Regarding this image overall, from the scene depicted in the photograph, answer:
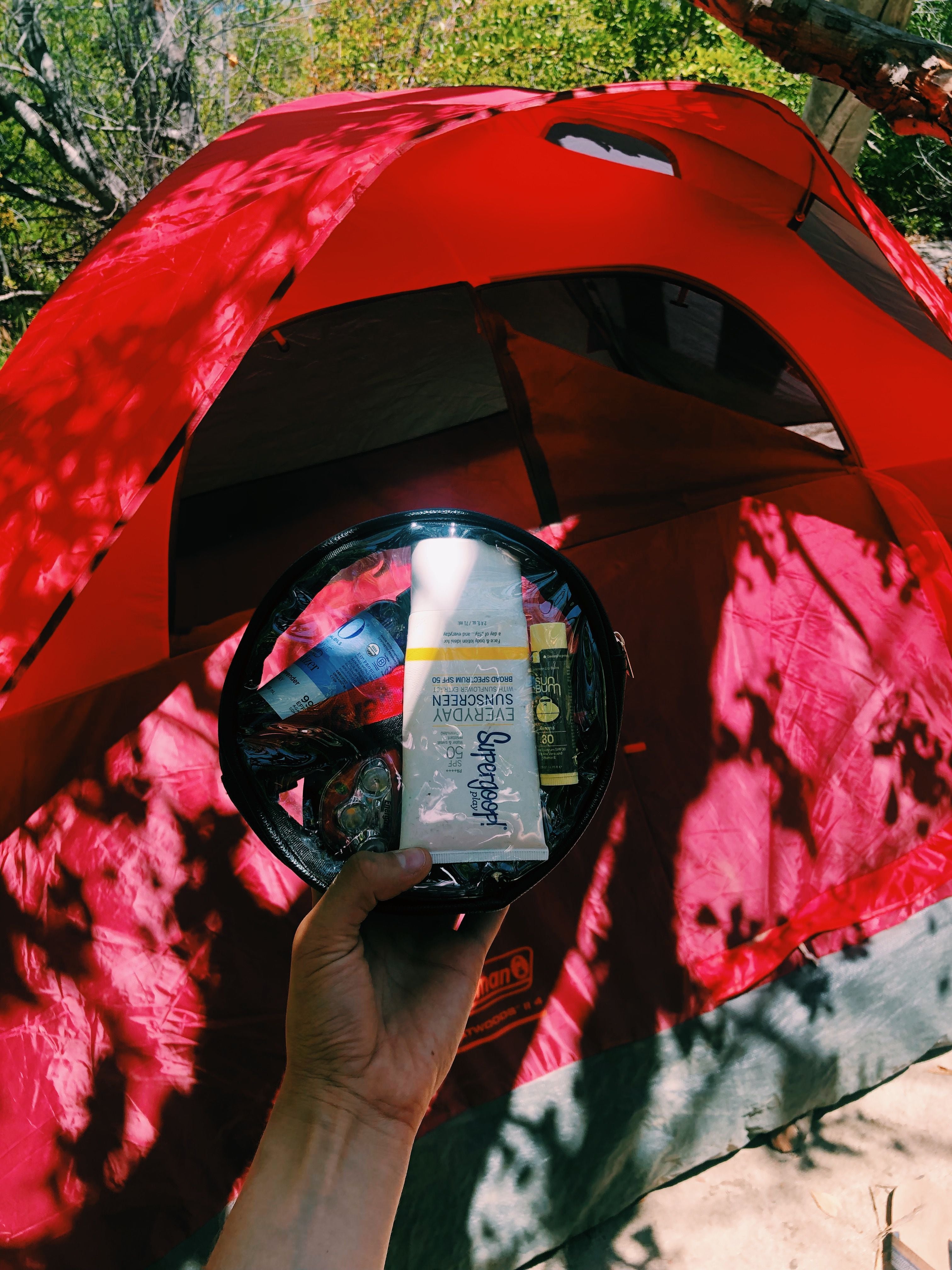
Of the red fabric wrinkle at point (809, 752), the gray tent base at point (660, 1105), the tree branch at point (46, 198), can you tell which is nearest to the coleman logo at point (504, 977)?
the gray tent base at point (660, 1105)

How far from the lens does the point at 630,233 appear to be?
215 cm

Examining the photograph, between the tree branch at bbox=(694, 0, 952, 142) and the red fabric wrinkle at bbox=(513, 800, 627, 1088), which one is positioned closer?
the red fabric wrinkle at bbox=(513, 800, 627, 1088)

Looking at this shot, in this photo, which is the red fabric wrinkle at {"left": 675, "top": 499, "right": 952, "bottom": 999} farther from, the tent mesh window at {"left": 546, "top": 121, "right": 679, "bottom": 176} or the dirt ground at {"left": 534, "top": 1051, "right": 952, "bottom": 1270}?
the tent mesh window at {"left": 546, "top": 121, "right": 679, "bottom": 176}

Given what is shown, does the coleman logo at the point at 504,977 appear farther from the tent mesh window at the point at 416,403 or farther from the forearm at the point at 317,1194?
the tent mesh window at the point at 416,403

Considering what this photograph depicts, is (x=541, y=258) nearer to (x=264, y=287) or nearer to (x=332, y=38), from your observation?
(x=264, y=287)

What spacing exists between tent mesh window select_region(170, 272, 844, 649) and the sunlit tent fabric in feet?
0.04

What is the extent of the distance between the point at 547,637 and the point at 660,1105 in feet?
3.58

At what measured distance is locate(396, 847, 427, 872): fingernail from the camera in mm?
810

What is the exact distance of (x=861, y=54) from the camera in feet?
5.55

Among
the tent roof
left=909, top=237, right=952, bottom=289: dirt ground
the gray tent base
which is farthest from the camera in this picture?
left=909, top=237, right=952, bottom=289: dirt ground

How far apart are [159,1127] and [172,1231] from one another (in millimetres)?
164

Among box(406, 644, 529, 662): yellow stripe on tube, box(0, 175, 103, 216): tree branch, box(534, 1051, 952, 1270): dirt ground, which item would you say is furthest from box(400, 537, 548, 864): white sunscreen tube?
box(0, 175, 103, 216): tree branch

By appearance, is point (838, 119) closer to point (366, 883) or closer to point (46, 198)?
point (366, 883)

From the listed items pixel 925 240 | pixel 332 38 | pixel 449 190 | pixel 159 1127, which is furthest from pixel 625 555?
pixel 332 38
